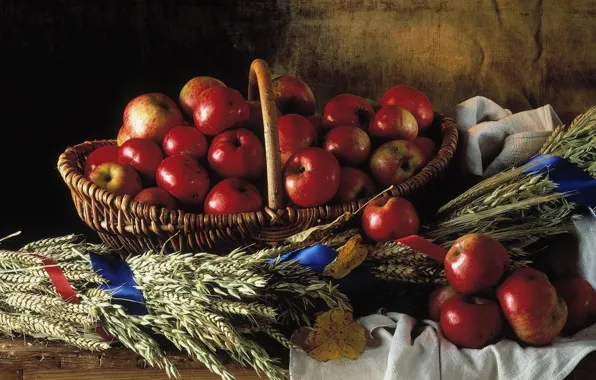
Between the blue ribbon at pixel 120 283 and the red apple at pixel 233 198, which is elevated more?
the red apple at pixel 233 198

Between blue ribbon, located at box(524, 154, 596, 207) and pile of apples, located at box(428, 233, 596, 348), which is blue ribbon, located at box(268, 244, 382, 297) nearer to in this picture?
pile of apples, located at box(428, 233, 596, 348)

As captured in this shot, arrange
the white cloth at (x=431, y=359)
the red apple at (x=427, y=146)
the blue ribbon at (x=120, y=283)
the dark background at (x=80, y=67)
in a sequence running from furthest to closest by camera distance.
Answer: the dark background at (x=80, y=67), the red apple at (x=427, y=146), the blue ribbon at (x=120, y=283), the white cloth at (x=431, y=359)

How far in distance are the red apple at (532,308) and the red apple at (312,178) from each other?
43cm

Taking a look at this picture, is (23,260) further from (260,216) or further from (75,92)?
(75,92)

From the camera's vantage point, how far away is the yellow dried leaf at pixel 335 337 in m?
1.20

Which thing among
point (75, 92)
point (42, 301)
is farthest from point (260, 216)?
point (75, 92)

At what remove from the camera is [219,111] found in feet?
5.14

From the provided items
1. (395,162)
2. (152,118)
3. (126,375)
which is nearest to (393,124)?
(395,162)

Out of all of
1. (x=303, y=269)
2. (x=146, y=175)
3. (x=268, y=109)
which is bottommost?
(x=303, y=269)

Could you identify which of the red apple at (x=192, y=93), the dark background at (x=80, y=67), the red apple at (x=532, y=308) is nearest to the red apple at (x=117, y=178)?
the red apple at (x=192, y=93)

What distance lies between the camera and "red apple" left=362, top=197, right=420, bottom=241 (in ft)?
4.62

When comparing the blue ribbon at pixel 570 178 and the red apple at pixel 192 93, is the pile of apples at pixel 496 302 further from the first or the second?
the red apple at pixel 192 93

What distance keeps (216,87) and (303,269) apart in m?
0.55

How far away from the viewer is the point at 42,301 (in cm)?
130
